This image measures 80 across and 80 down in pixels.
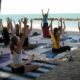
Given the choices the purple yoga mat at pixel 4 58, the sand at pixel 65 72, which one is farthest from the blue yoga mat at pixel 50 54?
the purple yoga mat at pixel 4 58

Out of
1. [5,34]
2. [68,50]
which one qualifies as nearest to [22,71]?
[68,50]

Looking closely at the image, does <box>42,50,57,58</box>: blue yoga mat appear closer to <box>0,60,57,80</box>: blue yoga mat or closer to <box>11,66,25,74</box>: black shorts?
<box>0,60,57,80</box>: blue yoga mat

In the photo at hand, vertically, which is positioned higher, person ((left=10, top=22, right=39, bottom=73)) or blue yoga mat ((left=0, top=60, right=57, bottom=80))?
person ((left=10, top=22, right=39, bottom=73))

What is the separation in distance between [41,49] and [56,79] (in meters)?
3.38

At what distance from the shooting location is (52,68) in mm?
5535

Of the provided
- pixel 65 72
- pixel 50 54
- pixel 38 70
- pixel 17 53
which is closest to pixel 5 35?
pixel 50 54

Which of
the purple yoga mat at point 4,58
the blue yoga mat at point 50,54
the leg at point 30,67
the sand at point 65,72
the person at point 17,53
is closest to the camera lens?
the sand at point 65,72

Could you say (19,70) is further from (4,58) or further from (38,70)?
(4,58)

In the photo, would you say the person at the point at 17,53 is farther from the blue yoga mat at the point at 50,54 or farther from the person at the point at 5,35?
the person at the point at 5,35

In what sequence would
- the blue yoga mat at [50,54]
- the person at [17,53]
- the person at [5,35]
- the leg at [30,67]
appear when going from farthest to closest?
the person at [5,35]
the blue yoga mat at [50,54]
the leg at [30,67]
the person at [17,53]

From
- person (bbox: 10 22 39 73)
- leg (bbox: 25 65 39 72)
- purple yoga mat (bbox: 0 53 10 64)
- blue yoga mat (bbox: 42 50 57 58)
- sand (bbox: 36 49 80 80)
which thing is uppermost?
person (bbox: 10 22 39 73)

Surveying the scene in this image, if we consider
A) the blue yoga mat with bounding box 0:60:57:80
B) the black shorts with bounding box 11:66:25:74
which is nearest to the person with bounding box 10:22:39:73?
the black shorts with bounding box 11:66:25:74

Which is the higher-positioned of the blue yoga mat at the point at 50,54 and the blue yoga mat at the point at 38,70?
the blue yoga mat at the point at 50,54

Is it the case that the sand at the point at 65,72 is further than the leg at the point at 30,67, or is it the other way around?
the leg at the point at 30,67
